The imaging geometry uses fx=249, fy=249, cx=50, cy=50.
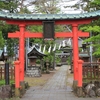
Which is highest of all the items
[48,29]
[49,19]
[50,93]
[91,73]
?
[49,19]

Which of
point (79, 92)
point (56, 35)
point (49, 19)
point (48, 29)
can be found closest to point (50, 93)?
point (79, 92)

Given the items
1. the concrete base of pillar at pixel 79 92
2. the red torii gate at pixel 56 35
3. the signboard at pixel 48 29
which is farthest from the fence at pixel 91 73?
the signboard at pixel 48 29

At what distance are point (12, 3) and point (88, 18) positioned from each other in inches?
670

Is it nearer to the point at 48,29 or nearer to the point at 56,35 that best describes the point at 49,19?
the point at 48,29

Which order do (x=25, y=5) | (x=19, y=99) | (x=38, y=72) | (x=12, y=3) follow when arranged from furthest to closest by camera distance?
(x=25, y=5) < (x=12, y=3) < (x=38, y=72) < (x=19, y=99)

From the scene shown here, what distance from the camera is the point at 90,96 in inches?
485

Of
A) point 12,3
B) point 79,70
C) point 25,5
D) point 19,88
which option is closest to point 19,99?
point 19,88

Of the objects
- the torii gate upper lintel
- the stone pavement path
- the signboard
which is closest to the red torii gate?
the torii gate upper lintel

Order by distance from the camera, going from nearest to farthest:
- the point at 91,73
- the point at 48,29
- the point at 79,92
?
the point at 79,92
the point at 48,29
the point at 91,73

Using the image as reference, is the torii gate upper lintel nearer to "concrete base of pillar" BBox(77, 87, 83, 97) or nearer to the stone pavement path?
the stone pavement path

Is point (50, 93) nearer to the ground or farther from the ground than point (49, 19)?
nearer to the ground

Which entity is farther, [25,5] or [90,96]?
[25,5]

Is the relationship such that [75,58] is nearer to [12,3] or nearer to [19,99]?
[19,99]

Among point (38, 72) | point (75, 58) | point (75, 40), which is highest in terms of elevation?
point (75, 40)
